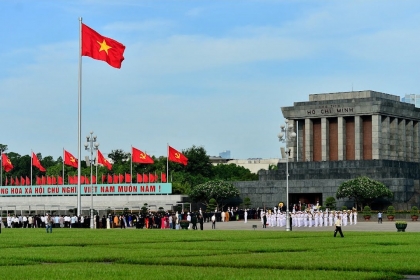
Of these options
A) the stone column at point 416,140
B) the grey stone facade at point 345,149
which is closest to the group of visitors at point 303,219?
the grey stone facade at point 345,149

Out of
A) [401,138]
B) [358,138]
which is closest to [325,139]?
[358,138]

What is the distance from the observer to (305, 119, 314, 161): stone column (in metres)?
94.8

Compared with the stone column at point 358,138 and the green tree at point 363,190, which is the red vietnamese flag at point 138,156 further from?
the stone column at point 358,138

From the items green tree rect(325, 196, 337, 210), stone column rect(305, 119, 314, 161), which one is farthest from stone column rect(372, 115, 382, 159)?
green tree rect(325, 196, 337, 210)

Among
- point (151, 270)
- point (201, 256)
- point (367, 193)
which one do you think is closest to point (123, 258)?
point (201, 256)

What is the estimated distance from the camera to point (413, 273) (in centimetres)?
2353

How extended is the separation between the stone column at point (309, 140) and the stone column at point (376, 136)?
760 cm

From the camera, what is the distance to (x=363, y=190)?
79.1 metres

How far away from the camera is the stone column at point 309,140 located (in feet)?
311

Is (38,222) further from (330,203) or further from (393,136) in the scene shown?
(393,136)

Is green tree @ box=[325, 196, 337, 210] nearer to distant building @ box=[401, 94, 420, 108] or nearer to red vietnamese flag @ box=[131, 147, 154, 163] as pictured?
red vietnamese flag @ box=[131, 147, 154, 163]

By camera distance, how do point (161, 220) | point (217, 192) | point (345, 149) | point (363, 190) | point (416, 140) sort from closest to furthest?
1. point (161, 220)
2. point (363, 190)
3. point (217, 192)
4. point (345, 149)
5. point (416, 140)

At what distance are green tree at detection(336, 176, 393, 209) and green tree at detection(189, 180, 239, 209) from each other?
38.4ft

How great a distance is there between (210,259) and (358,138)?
211 feet
